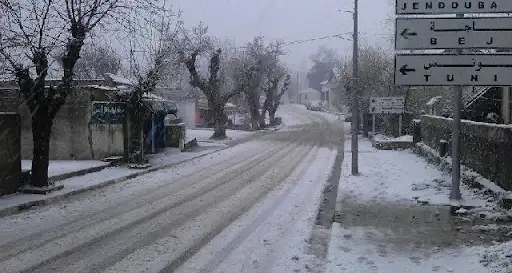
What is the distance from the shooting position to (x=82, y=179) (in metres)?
15.6

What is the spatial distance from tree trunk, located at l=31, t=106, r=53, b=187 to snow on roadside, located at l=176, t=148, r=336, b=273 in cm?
574

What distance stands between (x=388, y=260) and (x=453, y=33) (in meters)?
5.58

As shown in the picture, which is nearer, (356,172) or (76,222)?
(76,222)

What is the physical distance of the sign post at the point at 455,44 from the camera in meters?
10.0

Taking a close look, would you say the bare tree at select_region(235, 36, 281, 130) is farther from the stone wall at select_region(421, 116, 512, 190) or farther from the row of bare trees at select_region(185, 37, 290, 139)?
the stone wall at select_region(421, 116, 512, 190)

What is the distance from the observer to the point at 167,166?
20.2 m

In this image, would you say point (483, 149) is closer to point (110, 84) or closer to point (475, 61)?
point (475, 61)

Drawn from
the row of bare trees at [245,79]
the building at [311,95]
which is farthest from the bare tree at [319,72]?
the row of bare trees at [245,79]

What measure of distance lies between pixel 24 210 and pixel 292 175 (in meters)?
8.46

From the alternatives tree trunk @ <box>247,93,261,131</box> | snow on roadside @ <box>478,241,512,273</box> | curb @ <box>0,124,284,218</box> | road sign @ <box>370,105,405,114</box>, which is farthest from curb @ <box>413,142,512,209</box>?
tree trunk @ <box>247,93,261,131</box>

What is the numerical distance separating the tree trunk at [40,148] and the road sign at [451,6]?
9.01 m

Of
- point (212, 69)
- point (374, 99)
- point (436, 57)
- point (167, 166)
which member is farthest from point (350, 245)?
point (212, 69)

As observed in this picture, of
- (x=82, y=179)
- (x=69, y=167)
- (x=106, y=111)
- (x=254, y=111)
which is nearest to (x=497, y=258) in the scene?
(x=82, y=179)

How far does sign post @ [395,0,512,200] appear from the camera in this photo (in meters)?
10.0
